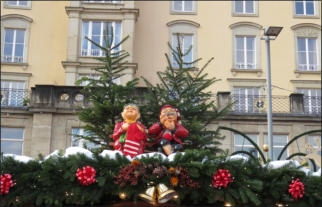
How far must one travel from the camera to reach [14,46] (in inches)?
1120

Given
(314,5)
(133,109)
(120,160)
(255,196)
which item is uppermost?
(314,5)

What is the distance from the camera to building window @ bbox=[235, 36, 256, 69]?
28858mm

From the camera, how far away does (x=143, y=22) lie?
1155 inches

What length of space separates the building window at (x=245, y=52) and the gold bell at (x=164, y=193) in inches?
956

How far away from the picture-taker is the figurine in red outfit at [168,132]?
25.1ft

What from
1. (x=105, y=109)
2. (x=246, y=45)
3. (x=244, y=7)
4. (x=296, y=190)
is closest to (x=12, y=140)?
(x=105, y=109)

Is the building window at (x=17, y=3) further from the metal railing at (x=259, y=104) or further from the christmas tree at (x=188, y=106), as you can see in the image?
the christmas tree at (x=188, y=106)

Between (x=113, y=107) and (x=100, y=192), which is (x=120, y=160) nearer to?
(x=100, y=192)

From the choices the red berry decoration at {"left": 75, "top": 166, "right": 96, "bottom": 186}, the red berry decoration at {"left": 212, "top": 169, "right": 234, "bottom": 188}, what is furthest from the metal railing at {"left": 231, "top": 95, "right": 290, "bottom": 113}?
the red berry decoration at {"left": 75, "top": 166, "right": 96, "bottom": 186}

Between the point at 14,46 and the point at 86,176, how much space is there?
25.1 metres

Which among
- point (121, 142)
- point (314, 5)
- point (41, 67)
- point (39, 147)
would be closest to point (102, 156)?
point (121, 142)

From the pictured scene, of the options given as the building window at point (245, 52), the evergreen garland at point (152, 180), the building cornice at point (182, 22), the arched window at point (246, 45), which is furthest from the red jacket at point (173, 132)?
the building cornice at point (182, 22)

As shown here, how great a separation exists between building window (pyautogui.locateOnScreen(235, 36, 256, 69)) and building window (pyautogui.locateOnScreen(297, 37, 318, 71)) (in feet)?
9.26

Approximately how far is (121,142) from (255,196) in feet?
9.99
